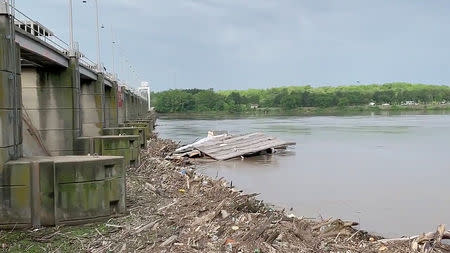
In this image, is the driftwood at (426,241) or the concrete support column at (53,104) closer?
the driftwood at (426,241)

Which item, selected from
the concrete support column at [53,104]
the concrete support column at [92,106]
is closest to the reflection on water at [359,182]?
the concrete support column at [92,106]

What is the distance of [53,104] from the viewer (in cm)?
2297

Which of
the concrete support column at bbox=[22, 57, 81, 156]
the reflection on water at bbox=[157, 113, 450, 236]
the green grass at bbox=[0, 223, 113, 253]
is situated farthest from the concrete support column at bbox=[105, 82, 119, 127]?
the green grass at bbox=[0, 223, 113, 253]

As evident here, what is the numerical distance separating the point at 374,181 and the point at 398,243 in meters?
15.3

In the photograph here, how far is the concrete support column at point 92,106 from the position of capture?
31.0 meters

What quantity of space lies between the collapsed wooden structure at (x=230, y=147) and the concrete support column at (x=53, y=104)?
13031mm

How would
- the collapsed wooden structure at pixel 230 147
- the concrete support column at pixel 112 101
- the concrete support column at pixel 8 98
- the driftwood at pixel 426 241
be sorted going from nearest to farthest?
the driftwood at pixel 426 241
the concrete support column at pixel 8 98
the collapsed wooden structure at pixel 230 147
the concrete support column at pixel 112 101

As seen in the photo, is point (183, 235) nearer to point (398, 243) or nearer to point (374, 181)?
point (398, 243)

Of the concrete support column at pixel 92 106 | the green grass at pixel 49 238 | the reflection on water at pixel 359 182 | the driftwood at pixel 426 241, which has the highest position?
the concrete support column at pixel 92 106

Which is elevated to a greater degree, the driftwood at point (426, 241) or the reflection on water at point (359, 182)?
the driftwood at point (426, 241)

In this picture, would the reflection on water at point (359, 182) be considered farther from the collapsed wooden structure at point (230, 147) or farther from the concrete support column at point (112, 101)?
the concrete support column at point (112, 101)

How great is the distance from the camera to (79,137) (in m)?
24.0

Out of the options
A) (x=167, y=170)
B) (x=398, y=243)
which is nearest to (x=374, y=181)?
(x=167, y=170)

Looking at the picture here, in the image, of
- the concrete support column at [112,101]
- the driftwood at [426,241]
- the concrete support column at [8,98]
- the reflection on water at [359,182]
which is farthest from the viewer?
the concrete support column at [112,101]
